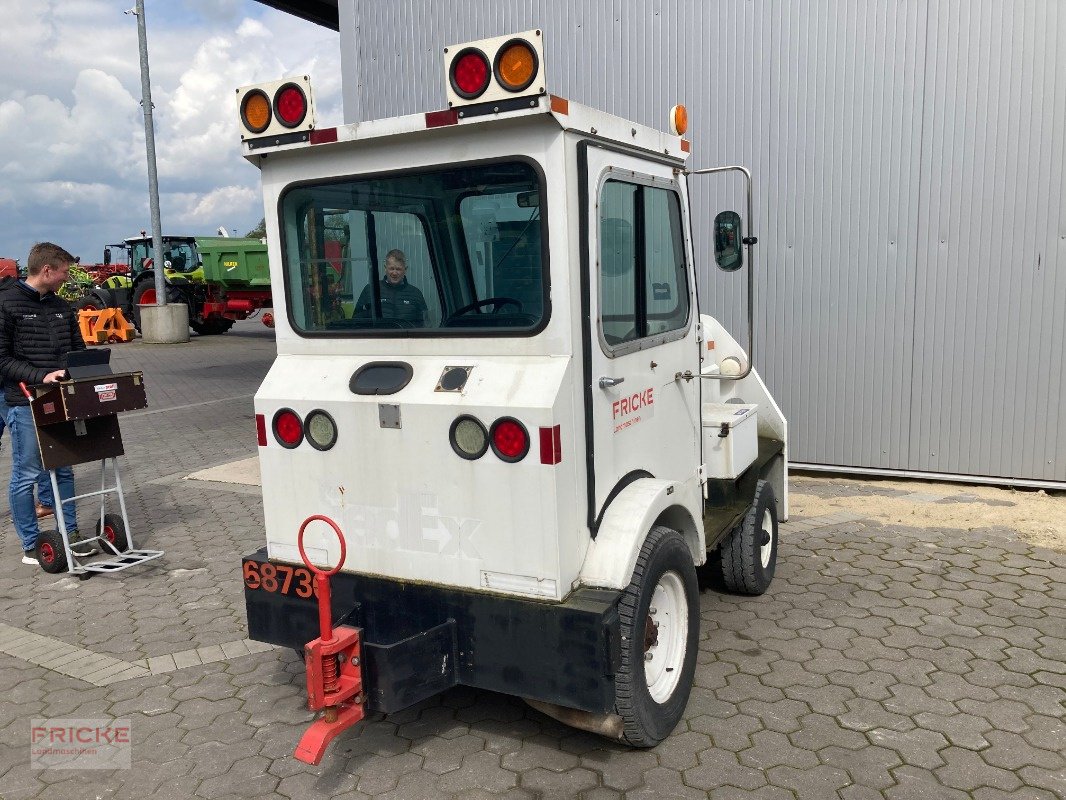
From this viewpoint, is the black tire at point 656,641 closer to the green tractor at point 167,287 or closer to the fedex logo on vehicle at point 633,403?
the fedex logo on vehicle at point 633,403

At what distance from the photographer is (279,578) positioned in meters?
3.34

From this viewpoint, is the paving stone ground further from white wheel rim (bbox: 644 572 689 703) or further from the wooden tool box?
the wooden tool box

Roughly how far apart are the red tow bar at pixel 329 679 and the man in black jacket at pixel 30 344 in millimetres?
3291

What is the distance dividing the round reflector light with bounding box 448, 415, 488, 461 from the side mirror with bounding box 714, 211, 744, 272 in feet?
5.15

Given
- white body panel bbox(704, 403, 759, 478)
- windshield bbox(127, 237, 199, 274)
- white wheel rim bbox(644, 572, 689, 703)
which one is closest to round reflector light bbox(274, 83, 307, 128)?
white wheel rim bbox(644, 572, 689, 703)

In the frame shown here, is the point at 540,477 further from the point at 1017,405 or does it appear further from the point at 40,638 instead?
the point at 1017,405

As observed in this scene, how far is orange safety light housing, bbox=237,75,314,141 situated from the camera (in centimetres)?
317

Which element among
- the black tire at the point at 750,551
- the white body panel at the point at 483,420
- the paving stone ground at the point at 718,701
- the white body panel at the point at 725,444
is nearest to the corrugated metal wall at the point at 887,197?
the paving stone ground at the point at 718,701

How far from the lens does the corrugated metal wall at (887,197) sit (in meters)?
6.34

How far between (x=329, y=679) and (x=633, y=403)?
1.50m

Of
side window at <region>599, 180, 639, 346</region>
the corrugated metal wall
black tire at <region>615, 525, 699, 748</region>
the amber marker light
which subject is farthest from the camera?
the corrugated metal wall

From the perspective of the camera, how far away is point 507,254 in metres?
3.03

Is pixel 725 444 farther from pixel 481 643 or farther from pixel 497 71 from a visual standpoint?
pixel 497 71

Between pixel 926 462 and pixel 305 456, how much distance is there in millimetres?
5443
